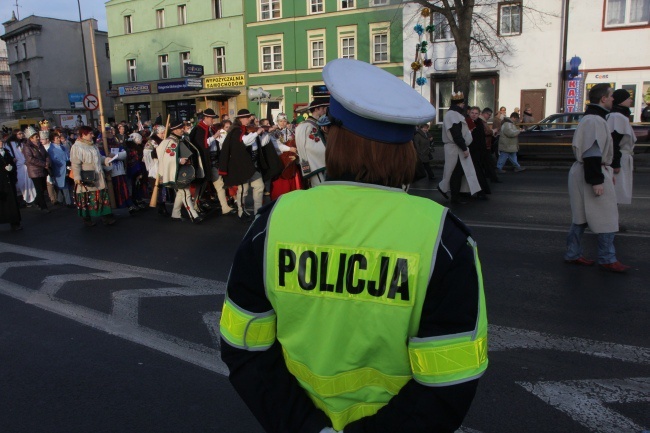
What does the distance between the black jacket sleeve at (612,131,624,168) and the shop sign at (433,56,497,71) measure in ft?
72.3

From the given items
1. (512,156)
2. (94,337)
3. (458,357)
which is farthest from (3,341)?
(512,156)

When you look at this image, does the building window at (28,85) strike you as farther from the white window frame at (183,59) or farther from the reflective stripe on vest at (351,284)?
the reflective stripe on vest at (351,284)

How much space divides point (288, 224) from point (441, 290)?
43cm

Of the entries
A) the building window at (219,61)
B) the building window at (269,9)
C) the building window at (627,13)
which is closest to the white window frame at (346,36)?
the building window at (269,9)

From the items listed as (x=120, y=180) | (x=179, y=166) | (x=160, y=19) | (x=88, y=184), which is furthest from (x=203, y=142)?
(x=160, y=19)

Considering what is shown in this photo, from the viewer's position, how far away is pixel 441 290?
4.44ft

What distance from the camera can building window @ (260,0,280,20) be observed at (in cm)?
3528

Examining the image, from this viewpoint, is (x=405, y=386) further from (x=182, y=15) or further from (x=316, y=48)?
(x=182, y=15)

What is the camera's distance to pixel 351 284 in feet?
4.58

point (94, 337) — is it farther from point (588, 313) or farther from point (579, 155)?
point (579, 155)

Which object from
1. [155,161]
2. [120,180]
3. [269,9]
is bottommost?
[120,180]

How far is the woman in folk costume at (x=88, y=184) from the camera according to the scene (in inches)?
381

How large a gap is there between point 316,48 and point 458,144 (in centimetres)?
2633

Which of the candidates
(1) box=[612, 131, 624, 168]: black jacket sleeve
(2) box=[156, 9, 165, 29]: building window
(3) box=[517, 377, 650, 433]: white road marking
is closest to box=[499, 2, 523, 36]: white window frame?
(1) box=[612, 131, 624, 168]: black jacket sleeve
